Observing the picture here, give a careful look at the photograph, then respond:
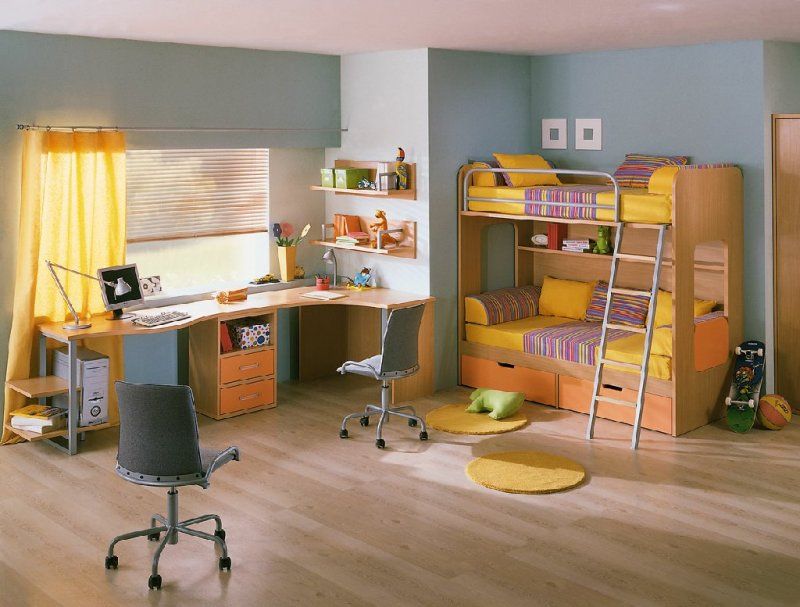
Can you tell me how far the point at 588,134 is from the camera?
701cm

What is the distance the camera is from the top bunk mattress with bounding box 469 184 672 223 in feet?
19.1

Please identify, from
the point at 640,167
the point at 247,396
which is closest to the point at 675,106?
the point at 640,167

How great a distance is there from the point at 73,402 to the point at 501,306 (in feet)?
9.60

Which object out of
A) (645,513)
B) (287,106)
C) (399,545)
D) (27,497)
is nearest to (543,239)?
(287,106)

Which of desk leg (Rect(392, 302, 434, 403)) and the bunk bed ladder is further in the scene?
desk leg (Rect(392, 302, 434, 403))

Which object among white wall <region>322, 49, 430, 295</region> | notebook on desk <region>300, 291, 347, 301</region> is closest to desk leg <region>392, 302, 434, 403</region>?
white wall <region>322, 49, 430, 295</region>

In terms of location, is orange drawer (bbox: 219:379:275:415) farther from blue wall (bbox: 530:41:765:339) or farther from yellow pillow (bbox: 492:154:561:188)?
blue wall (bbox: 530:41:765:339)

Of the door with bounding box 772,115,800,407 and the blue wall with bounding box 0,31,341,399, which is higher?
the blue wall with bounding box 0,31,341,399

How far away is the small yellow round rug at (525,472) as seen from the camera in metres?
5.05

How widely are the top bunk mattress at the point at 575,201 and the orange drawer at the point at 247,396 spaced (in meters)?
1.83

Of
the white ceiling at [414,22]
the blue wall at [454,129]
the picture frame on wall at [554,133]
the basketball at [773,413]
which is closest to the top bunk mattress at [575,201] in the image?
the blue wall at [454,129]

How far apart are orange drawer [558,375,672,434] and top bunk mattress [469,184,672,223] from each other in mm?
1057

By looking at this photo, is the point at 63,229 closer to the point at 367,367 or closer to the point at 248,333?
the point at 248,333

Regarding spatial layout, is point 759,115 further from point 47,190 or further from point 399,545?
point 47,190
